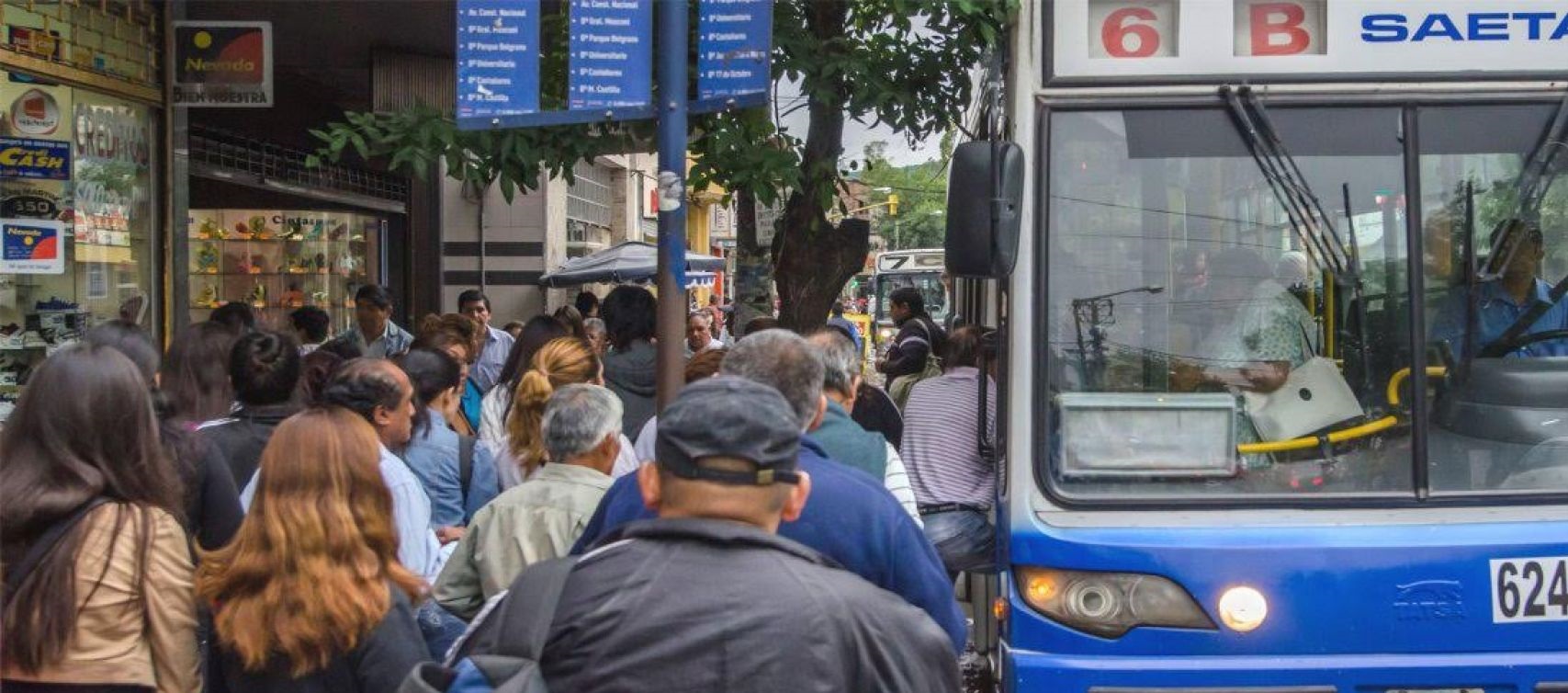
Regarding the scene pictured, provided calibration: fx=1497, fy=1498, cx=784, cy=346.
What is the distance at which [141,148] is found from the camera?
32.5 ft

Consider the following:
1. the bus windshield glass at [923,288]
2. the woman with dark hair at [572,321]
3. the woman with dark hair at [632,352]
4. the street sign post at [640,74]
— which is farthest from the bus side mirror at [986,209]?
the bus windshield glass at [923,288]

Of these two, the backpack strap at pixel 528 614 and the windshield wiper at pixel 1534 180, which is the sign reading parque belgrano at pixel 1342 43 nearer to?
the windshield wiper at pixel 1534 180

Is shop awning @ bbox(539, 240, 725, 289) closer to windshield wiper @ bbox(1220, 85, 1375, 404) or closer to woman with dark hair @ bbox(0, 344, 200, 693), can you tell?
windshield wiper @ bbox(1220, 85, 1375, 404)

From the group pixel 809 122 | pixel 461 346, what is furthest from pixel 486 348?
pixel 809 122

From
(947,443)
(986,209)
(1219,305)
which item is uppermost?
(986,209)

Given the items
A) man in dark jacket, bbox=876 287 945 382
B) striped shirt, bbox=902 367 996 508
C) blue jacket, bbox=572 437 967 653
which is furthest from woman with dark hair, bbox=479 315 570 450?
blue jacket, bbox=572 437 967 653

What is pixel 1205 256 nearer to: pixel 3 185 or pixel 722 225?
pixel 3 185

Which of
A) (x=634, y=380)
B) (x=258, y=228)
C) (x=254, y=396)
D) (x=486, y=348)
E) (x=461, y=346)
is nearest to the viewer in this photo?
(x=254, y=396)

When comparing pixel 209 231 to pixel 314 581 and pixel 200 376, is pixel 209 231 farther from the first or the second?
pixel 314 581

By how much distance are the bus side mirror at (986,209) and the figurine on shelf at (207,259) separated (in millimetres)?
13391

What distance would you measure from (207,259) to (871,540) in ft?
47.3

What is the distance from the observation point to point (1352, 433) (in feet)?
14.5

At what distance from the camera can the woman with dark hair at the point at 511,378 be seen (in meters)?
6.25

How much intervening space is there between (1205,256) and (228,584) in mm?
2854
